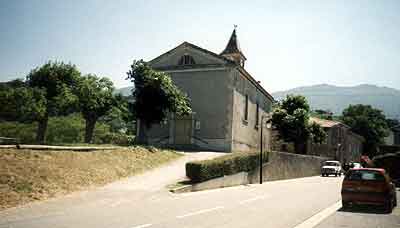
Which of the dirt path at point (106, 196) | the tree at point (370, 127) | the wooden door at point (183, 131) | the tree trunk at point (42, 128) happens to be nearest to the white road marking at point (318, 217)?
the dirt path at point (106, 196)

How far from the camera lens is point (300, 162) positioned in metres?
43.3

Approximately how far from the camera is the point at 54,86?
32500 millimetres

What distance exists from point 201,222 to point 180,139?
26.3 metres

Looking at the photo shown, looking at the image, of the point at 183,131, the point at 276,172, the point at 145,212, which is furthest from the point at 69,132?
the point at 145,212

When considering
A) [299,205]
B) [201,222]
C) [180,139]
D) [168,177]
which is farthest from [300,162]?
[201,222]

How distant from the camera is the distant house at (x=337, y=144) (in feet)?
220

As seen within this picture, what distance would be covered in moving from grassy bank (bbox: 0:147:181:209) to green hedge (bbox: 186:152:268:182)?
138 inches

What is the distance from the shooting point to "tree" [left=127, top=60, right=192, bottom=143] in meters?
30.2

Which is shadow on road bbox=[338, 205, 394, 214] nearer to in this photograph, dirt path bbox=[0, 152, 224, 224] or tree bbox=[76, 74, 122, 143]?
dirt path bbox=[0, 152, 224, 224]

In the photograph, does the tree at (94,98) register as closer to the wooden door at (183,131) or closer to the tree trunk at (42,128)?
the tree trunk at (42,128)

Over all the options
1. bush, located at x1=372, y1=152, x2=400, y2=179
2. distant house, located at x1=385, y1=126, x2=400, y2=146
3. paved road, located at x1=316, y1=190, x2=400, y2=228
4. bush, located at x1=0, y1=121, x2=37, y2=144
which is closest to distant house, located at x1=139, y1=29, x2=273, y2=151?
bush, located at x1=372, y1=152, x2=400, y2=179

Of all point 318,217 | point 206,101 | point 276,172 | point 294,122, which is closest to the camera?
point 318,217

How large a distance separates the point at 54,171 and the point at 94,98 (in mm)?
17261

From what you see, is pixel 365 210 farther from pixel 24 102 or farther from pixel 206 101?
pixel 24 102
